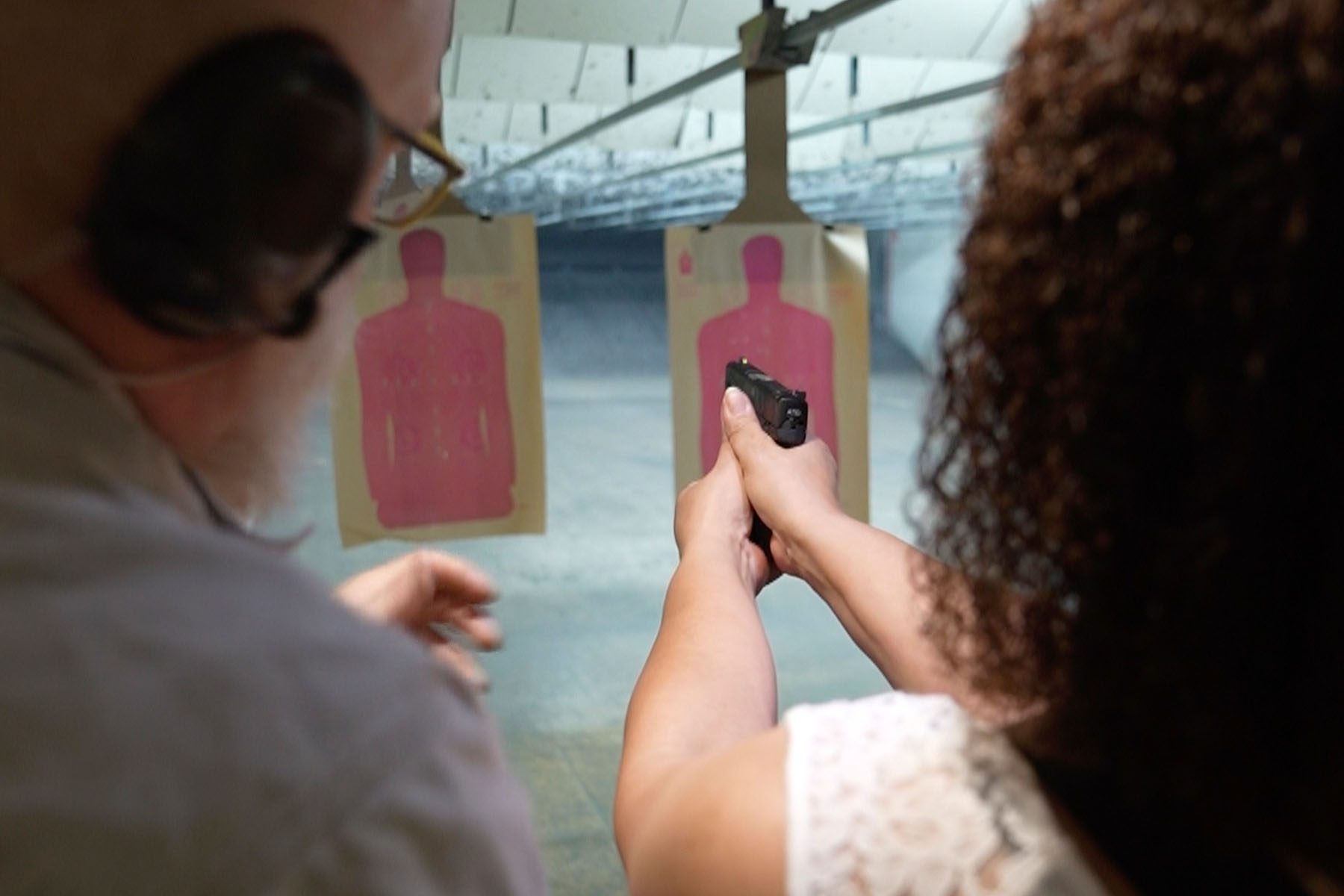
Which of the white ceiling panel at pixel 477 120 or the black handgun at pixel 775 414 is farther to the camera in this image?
the white ceiling panel at pixel 477 120

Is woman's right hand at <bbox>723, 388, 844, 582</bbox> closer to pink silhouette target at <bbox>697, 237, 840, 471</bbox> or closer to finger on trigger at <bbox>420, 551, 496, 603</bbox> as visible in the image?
finger on trigger at <bbox>420, 551, 496, 603</bbox>

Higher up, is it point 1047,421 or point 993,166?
point 993,166

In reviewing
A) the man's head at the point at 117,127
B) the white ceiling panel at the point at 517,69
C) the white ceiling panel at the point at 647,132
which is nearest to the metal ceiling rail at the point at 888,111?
the white ceiling panel at the point at 647,132

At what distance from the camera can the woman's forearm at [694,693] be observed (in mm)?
672

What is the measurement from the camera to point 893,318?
702 centimetres

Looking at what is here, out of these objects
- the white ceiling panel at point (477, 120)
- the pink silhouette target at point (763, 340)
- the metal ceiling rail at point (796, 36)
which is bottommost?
the pink silhouette target at point (763, 340)

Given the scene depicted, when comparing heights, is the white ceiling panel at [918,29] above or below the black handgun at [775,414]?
above

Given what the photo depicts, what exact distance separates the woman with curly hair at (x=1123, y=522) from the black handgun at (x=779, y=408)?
49cm

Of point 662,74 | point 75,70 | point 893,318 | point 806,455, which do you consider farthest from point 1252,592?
point 893,318

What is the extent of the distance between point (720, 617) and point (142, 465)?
52 cm

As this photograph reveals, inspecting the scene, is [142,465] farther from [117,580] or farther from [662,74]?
[662,74]

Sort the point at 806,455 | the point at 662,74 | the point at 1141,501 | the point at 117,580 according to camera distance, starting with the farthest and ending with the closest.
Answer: the point at 662,74 → the point at 806,455 → the point at 1141,501 → the point at 117,580

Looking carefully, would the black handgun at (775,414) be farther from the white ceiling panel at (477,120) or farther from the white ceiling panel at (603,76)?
the white ceiling panel at (477,120)

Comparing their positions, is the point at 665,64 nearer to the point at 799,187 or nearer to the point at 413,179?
the point at 413,179
